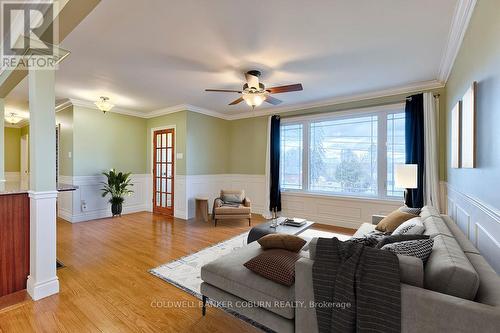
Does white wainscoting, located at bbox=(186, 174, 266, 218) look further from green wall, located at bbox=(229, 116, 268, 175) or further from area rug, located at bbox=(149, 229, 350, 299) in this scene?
area rug, located at bbox=(149, 229, 350, 299)

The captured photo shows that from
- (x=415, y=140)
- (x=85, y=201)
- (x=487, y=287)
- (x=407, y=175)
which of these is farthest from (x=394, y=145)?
(x=85, y=201)

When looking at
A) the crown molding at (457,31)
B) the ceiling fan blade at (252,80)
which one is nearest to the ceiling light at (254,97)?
the ceiling fan blade at (252,80)

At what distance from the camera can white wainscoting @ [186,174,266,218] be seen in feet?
18.5

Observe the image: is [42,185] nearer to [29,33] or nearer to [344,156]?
[29,33]

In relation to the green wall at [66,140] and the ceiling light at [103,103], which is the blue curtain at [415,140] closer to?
the ceiling light at [103,103]

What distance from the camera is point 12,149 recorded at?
314 inches

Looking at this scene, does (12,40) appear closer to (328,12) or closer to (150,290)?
(150,290)

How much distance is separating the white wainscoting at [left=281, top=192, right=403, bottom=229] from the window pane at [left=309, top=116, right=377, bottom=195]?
0.70 feet

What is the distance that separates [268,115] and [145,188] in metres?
3.83

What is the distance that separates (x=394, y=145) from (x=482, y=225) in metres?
2.78

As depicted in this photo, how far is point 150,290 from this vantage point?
2.42m

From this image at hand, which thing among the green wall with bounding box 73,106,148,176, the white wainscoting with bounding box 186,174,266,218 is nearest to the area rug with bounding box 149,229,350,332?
the white wainscoting with bounding box 186,174,266,218

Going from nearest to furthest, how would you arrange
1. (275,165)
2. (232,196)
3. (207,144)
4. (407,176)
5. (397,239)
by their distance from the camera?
(397,239) → (407,176) → (232,196) → (275,165) → (207,144)

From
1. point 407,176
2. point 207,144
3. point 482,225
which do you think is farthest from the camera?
point 207,144
